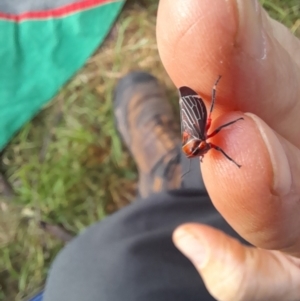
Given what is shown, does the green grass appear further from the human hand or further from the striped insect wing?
the striped insect wing

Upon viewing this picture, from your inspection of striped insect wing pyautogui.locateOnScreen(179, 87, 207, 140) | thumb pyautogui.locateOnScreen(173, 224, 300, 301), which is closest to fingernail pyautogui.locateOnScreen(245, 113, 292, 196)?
striped insect wing pyautogui.locateOnScreen(179, 87, 207, 140)

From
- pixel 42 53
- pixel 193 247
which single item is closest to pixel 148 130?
pixel 42 53

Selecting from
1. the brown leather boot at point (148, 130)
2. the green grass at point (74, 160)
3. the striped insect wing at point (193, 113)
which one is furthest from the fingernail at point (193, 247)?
the green grass at point (74, 160)

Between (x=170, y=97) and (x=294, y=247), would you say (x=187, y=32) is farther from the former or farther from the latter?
(x=170, y=97)

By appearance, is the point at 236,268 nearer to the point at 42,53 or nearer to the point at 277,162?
the point at 277,162

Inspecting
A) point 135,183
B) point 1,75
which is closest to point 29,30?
point 1,75

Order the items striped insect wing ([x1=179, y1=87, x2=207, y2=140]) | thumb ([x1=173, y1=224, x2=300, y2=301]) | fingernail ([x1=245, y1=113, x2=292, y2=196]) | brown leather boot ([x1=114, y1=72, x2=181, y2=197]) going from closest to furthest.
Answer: fingernail ([x1=245, y1=113, x2=292, y2=196]) → striped insect wing ([x1=179, y1=87, x2=207, y2=140]) → thumb ([x1=173, y1=224, x2=300, y2=301]) → brown leather boot ([x1=114, y1=72, x2=181, y2=197])
